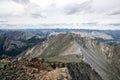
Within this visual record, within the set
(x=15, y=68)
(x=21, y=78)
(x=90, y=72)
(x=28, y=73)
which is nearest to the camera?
(x=21, y=78)

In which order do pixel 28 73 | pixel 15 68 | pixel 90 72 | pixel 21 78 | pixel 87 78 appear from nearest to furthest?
1. pixel 21 78
2. pixel 28 73
3. pixel 15 68
4. pixel 87 78
5. pixel 90 72

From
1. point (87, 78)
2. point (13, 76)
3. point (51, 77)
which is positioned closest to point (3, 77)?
point (13, 76)

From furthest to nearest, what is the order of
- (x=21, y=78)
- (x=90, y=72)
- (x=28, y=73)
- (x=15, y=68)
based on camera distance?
1. (x=90, y=72)
2. (x=15, y=68)
3. (x=28, y=73)
4. (x=21, y=78)

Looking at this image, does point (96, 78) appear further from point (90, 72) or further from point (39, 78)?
point (39, 78)

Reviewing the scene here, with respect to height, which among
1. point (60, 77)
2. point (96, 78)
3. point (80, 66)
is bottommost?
point (96, 78)

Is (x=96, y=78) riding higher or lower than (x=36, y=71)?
lower

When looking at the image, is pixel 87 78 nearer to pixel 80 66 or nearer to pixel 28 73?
pixel 80 66

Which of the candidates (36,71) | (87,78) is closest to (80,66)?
(87,78)

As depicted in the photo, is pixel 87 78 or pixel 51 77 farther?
pixel 87 78

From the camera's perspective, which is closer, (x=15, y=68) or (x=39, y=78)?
(x=39, y=78)
